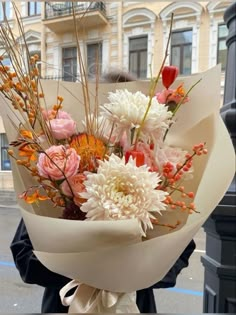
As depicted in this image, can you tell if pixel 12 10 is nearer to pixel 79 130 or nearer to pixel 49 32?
pixel 79 130

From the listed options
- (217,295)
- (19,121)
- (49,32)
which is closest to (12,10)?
(19,121)

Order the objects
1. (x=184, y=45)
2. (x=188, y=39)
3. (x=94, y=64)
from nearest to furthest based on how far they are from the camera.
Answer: (x=94, y=64), (x=184, y=45), (x=188, y=39)

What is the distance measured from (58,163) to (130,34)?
192 cm

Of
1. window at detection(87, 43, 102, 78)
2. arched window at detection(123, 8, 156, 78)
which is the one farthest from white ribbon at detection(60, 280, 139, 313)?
arched window at detection(123, 8, 156, 78)

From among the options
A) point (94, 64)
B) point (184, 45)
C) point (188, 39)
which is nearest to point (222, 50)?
point (94, 64)

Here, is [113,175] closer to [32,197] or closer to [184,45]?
[32,197]

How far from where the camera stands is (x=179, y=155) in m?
0.43

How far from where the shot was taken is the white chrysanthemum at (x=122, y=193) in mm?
360

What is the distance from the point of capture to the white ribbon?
1.42 ft

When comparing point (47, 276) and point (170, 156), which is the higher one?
point (170, 156)

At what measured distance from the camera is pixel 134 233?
36 centimetres

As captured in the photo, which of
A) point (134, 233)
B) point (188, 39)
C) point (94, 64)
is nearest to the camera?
point (134, 233)

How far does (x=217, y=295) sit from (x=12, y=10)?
571mm

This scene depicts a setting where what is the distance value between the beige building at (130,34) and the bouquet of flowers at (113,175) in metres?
0.07
